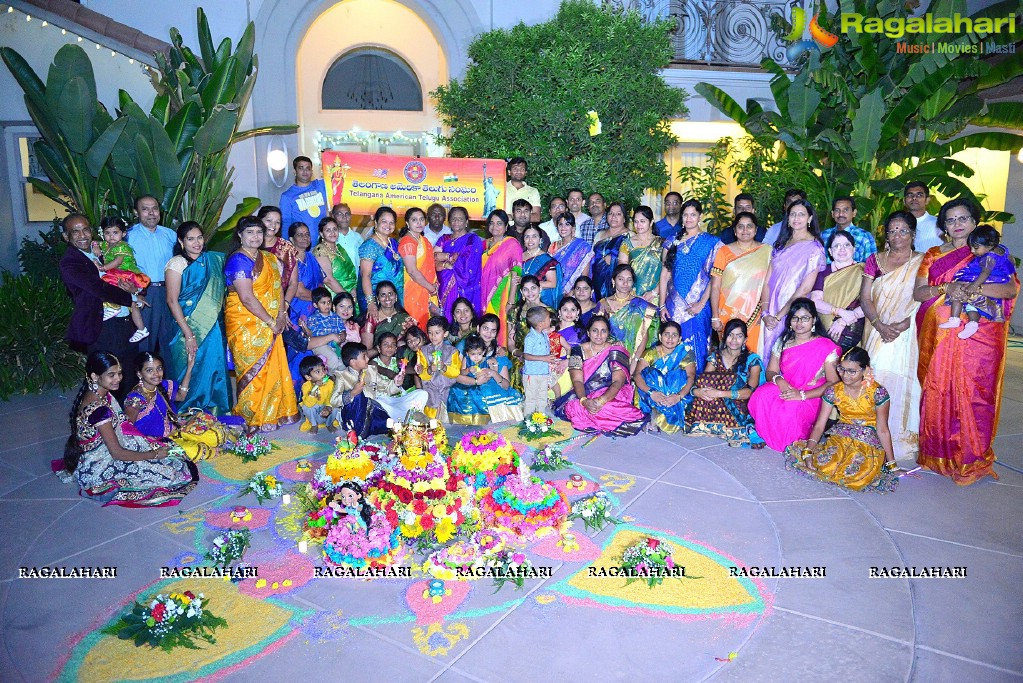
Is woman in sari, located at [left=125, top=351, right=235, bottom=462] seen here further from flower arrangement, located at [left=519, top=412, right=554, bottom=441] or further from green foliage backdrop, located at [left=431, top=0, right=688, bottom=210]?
green foliage backdrop, located at [left=431, top=0, right=688, bottom=210]

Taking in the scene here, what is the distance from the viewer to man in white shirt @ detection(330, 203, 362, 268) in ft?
21.9

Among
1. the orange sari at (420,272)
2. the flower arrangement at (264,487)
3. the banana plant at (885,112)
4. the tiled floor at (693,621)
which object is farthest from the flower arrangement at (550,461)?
the banana plant at (885,112)

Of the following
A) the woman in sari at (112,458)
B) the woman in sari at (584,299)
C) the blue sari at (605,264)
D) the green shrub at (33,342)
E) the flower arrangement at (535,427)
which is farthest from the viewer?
the green shrub at (33,342)

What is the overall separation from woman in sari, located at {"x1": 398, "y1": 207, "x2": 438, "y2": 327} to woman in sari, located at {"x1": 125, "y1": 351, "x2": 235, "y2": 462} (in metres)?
2.01

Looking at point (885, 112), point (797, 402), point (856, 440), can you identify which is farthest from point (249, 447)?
point (885, 112)

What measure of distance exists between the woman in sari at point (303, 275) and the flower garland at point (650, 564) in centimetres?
368

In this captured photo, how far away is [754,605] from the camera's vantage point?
11.1ft

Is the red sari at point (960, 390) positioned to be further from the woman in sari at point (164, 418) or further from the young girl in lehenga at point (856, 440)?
the woman in sari at point (164, 418)

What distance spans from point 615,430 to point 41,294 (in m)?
5.54

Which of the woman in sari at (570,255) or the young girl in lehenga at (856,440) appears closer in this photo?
the young girl in lehenga at (856,440)

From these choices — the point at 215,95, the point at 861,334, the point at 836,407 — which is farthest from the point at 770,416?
the point at 215,95

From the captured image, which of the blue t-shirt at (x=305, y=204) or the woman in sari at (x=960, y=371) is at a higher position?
the blue t-shirt at (x=305, y=204)

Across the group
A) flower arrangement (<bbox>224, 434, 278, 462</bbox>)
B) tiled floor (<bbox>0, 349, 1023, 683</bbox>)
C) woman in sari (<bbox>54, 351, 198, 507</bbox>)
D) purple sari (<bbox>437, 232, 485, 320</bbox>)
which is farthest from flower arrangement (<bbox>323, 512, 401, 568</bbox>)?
purple sari (<bbox>437, 232, 485, 320</bbox>)

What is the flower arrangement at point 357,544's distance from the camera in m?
3.59
